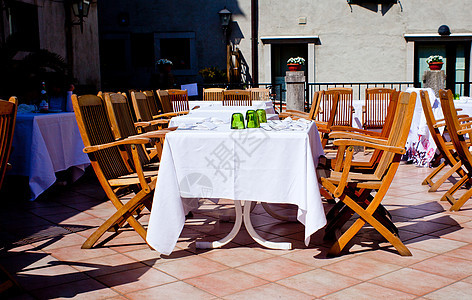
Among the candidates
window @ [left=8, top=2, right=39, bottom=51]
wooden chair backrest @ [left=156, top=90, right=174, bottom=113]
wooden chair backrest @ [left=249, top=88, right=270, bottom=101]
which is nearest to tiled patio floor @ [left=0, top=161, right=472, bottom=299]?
wooden chair backrest @ [left=156, top=90, right=174, bottom=113]

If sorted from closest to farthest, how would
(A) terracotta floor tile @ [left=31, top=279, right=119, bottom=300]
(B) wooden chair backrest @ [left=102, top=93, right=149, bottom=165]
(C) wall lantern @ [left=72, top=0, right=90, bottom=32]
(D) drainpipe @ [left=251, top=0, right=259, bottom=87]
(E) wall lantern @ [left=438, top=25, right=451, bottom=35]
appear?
(A) terracotta floor tile @ [left=31, top=279, right=119, bottom=300]
(B) wooden chair backrest @ [left=102, top=93, right=149, bottom=165]
(C) wall lantern @ [left=72, top=0, right=90, bottom=32]
(E) wall lantern @ [left=438, top=25, right=451, bottom=35]
(D) drainpipe @ [left=251, top=0, right=259, bottom=87]

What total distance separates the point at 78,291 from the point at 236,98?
4.80 metres

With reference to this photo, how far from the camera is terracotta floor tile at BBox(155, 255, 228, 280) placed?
315 cm

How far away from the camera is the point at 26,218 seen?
4.61 meters

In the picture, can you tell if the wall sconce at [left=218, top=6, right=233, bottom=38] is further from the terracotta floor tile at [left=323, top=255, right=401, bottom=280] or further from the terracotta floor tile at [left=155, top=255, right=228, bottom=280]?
the terracotta floor tile at [left=323, top=255, right=401, bottom=280]

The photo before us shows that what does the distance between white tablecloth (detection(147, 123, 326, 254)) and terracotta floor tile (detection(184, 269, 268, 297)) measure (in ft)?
1.16

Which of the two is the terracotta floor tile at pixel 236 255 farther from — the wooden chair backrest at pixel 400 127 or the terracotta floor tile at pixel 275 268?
the wooden chair backrest at pixel 400 127

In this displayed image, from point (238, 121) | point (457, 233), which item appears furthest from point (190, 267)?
point (457, 233)

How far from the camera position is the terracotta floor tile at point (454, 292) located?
2715 millimetres

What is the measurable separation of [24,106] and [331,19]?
11.1 m

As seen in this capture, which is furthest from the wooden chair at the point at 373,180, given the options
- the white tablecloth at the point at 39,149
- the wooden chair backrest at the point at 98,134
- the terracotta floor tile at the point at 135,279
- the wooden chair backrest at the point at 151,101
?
the wooden chair backrest at the point at 151,101

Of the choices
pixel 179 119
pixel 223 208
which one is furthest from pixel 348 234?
pixel 179 119

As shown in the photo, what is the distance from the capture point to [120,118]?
4340 millimetres

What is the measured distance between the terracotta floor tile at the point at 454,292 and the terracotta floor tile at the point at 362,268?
35 centimetres
